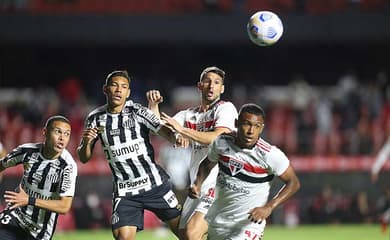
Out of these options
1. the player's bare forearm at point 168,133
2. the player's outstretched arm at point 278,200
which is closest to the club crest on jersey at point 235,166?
the player's outstretched arm at point 278,200

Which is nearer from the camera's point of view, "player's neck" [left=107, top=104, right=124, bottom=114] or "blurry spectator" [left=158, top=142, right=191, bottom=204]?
"player's neck" [left=107, top=104, right=124, bottom=114]

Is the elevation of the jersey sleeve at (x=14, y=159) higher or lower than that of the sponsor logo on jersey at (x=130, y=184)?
higher

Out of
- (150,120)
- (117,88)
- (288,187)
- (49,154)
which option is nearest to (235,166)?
(288,187)

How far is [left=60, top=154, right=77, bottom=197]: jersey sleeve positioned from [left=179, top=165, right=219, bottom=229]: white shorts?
1349 mm

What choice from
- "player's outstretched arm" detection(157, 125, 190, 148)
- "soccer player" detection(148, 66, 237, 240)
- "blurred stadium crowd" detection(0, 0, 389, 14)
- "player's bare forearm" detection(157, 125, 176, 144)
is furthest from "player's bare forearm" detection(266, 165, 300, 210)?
"blurred stadium crowd" detection(0, 0, 389, 14)

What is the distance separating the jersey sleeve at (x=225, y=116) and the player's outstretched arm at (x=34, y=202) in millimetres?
1791

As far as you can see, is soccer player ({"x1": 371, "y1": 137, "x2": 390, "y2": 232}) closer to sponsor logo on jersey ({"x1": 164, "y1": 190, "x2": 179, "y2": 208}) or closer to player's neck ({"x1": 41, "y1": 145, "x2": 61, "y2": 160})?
sponsor logo on jersey ({"x1": 164, "y1": 190, "x2": 179, "y2": 208})

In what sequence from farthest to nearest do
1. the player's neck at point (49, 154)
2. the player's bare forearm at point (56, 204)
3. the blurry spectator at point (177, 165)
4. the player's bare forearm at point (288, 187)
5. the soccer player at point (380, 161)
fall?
the blurry spectator at point (177, 165) < the soccer player at point (380, 161) < the player's neck at point (49, 154) < the player's bare forearm at point (56, 204) < the player's bare forearm at point (288, 187)

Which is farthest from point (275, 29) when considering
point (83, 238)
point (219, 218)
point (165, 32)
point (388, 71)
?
point (388, 71)

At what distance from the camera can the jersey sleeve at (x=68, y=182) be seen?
8.68 metres

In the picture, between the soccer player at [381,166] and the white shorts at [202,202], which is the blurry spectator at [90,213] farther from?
the white shorts at [202,202]

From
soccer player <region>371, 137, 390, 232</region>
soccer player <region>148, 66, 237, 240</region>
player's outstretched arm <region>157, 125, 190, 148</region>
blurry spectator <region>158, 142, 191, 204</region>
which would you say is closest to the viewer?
player's outstretched arm <region>157, 125, 190, 148</region>

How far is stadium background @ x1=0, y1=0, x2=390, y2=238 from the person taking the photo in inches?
736

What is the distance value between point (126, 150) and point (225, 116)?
42.7 inches
